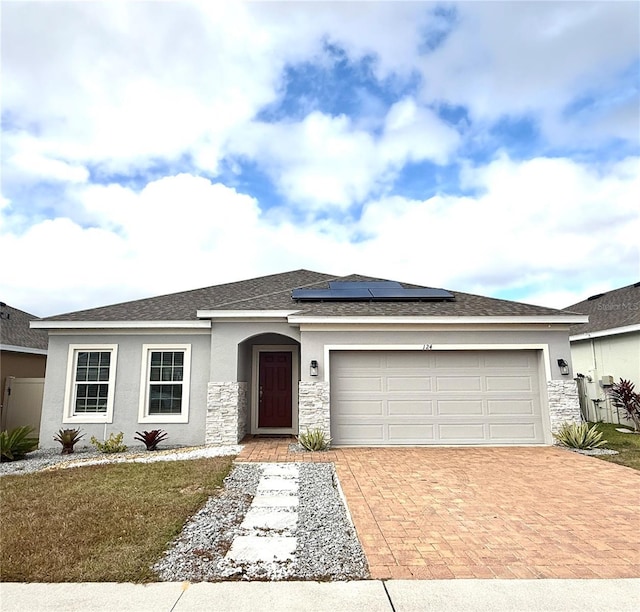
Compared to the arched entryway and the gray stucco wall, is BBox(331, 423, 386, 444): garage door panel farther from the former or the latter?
the gray stucco wall

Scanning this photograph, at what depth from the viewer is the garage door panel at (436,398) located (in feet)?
31.8

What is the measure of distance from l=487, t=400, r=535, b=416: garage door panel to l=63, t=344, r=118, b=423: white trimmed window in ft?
31.4

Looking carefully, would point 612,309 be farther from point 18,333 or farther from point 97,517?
point 18,333

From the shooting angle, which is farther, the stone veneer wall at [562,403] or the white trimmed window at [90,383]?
the white trimmed window at [90,383]

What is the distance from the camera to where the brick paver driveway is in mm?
3678

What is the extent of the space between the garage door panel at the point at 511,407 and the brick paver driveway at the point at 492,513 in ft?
4.24

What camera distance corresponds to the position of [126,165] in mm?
12953

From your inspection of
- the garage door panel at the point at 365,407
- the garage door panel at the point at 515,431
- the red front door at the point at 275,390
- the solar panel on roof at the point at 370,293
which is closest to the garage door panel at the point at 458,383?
the garage door panel at the point at 515,431

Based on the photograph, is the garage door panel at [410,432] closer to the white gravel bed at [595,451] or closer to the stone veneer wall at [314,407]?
the stone veneer wall at [314,407]

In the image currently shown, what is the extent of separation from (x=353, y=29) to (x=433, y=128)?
429cm

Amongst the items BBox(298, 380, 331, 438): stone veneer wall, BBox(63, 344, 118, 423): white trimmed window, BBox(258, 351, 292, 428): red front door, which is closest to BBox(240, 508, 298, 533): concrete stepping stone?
BBox(298, 380, 331, 438): stone veneer wall

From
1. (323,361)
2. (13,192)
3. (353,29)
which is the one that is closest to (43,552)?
(323,361)

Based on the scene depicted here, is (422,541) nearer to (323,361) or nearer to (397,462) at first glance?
(397,462)

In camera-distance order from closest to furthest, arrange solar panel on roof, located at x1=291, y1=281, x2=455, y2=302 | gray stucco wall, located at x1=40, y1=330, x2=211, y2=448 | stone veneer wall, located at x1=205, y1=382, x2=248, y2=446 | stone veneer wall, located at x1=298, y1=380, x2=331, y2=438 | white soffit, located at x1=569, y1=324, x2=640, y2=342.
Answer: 1. stone veneer wall, located at x1=298, y1=380, x2=331, y2=438
2. stone veneer wall, located at x1=205, y1=382, x2=248, y2=446
3. gray stucco wall, located at x1=40, y1=330, x2=211, y2=448
4. solar panel on roof, located at x1=291, y1=281, x2=455, y2=302
5. white soffit, located at x1=569, y1=324, x2=640, y2=342
